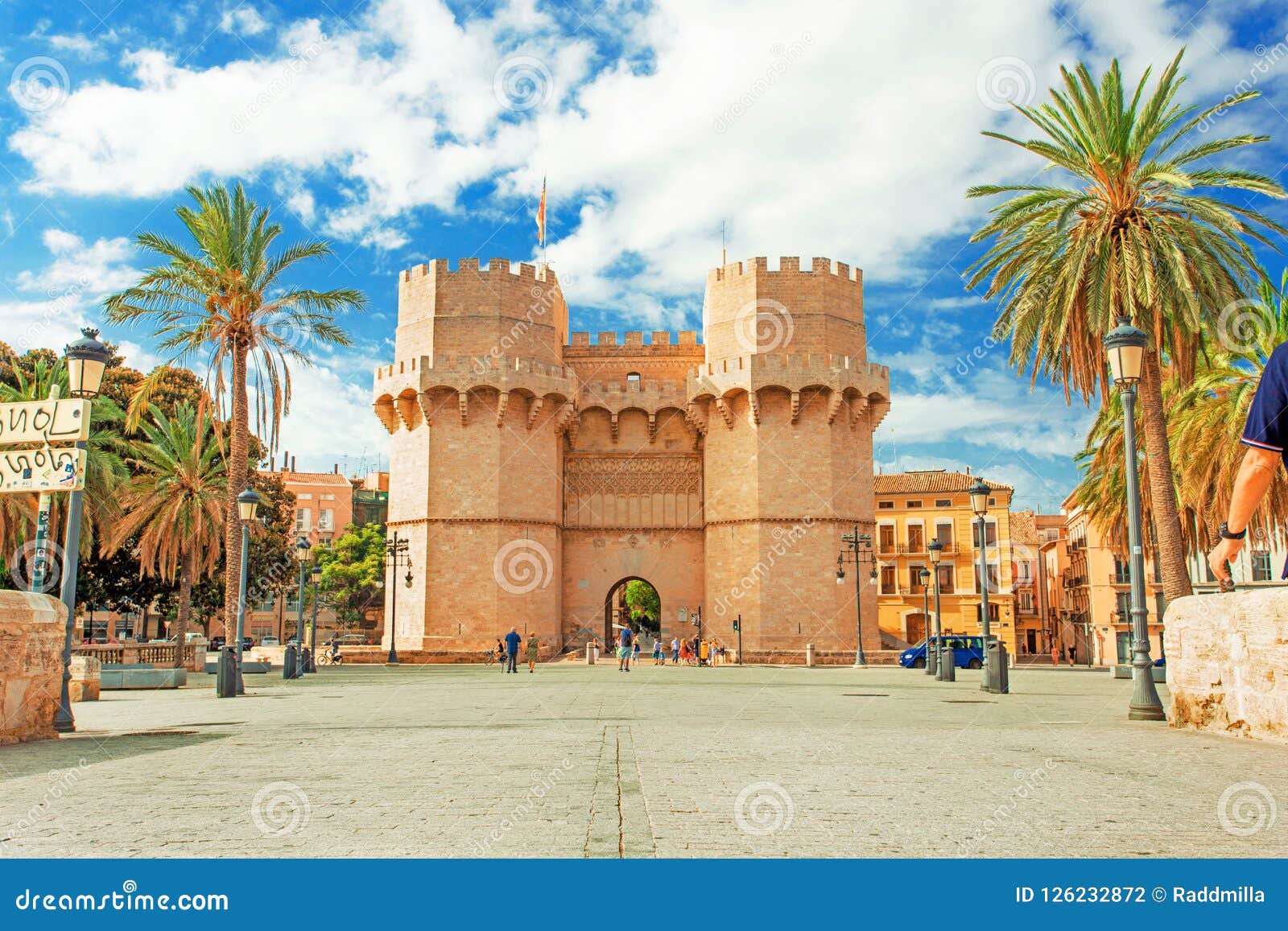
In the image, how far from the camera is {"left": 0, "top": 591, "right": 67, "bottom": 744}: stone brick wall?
8.80 meters

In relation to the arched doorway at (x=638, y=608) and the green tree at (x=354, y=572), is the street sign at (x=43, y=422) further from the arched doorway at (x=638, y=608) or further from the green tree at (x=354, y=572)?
the arched doorway at (x=638, y=608)

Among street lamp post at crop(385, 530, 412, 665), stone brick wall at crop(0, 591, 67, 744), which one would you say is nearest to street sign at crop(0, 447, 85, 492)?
stone brick wall at crop(0, 591, 67, 744)

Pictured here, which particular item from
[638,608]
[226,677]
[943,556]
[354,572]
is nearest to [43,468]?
[226,677]

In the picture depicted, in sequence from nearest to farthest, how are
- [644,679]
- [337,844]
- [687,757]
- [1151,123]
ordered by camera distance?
[337,844] → [687,757] → [1151,123] → [644,679]

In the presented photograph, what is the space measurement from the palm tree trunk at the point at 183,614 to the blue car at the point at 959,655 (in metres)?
21.8

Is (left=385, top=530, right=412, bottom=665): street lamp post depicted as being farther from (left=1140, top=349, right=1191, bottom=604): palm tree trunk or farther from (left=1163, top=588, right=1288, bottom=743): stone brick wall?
(left=1163, top=588, right=1288, bottom=743): stone brick wall

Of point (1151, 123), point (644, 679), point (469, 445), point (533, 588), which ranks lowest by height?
point (644, 679)

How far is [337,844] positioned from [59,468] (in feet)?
24.1

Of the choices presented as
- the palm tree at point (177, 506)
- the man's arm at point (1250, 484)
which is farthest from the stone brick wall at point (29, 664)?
the palm tree at point (177, 506)

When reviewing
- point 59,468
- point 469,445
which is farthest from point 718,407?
point 59,468

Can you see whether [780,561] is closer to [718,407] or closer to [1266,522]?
[718,407]

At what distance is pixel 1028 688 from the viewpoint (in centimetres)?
1920

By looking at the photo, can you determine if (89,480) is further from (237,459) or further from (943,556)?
(943,556)

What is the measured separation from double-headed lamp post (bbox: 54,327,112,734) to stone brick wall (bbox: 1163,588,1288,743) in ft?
34.7
